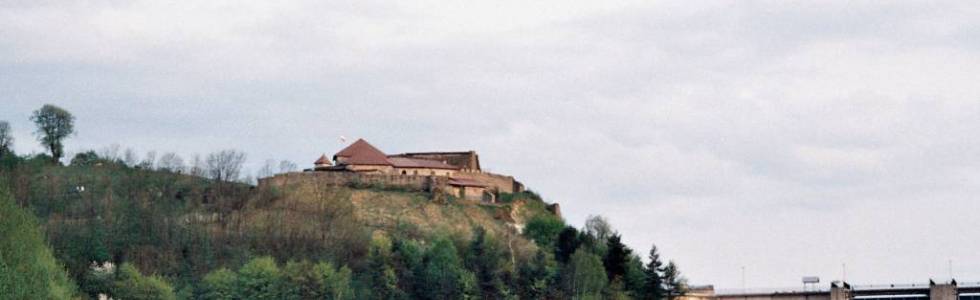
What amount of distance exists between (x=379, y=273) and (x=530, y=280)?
10.7 meters

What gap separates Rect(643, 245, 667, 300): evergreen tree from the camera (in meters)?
146

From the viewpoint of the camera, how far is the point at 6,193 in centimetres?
10262

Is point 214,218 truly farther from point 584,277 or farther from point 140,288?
point 584,277

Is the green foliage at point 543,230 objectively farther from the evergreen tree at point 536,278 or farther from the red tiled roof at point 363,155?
the red tiled roof at point 363,155

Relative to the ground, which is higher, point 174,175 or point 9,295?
point 174,175

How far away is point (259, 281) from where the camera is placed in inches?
4983

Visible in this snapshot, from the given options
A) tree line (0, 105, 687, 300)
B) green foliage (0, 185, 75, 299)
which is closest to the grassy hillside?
tree line (0, 105, 687, 300)

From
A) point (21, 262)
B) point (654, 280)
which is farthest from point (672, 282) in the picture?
point (21, 262)

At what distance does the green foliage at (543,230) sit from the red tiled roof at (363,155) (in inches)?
459

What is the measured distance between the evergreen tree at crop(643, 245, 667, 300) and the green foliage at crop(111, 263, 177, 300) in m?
38.1

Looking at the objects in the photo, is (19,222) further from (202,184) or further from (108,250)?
(202,184)

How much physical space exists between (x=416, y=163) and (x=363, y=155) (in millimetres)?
Answer: 4129

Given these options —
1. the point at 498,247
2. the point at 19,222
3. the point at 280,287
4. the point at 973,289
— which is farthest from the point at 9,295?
the point at 973,289

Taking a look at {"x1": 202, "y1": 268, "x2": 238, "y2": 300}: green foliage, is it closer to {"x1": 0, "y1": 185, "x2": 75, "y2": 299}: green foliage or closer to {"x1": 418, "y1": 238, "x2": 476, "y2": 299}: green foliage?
{"x1": 418, "y1": 238, "x2": 476, "y2": 299}: green foliage
